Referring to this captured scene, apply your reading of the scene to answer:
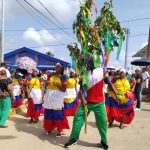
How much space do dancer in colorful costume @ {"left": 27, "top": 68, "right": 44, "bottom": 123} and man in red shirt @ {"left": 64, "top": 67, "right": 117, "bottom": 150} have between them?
2705 mm

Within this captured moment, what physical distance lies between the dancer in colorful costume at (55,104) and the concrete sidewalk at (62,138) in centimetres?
27

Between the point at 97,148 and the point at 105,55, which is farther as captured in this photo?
the point at 105,55

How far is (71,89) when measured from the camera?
11156 millimetres

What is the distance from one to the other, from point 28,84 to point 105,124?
11.0 feet

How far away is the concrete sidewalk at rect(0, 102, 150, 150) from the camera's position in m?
6.61

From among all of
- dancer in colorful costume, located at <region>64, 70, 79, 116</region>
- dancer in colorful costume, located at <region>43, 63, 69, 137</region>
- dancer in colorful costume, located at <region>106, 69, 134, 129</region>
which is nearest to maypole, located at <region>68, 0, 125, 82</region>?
dancer in colorful costume, located at <region>43, 63, 69, 137</region>

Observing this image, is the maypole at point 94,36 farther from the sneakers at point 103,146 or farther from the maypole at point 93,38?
the sneakers at point 103,146

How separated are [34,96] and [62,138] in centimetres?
215

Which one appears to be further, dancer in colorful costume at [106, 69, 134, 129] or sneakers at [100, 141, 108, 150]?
dancer in colorful costume at [106, 69, 134, 129]

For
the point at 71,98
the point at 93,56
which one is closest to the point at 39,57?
the point at 71,98

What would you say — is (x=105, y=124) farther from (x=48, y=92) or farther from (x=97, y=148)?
(x=48, y=92)

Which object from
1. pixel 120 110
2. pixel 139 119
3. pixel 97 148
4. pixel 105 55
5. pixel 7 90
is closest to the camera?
pixel 97 148

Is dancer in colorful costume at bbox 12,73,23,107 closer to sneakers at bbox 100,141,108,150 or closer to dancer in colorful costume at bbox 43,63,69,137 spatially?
dancer in colorful costume at bbox 43,63,69,137

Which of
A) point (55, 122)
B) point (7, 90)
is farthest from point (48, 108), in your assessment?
point (7, 90)
